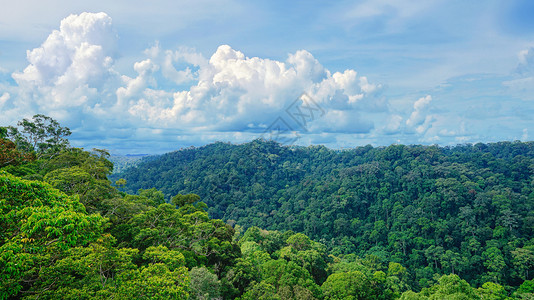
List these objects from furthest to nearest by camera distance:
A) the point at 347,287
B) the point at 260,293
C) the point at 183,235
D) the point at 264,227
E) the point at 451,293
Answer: the point at 264,227, the point at 347,287, the point at 451,293, the point at 183,235, the point at 260,293

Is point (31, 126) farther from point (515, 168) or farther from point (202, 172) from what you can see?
point (515, 168)

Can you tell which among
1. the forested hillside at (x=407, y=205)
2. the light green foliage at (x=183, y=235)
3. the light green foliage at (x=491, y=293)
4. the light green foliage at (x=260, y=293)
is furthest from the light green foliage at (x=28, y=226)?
the forested hillside at (x=407, y=205)

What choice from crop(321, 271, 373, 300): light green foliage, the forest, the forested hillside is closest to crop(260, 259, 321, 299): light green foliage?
the forest

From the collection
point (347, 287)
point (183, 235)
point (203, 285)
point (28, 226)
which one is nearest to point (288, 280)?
point (347, 287)

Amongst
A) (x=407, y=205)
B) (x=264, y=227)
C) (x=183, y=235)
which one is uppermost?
(x=183, y=235)

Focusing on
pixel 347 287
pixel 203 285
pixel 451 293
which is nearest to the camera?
pixel 203 285

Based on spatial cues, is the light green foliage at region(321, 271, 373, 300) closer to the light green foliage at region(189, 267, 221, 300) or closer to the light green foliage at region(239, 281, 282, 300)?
the light green foliage at region(239, 281, 282, 300)

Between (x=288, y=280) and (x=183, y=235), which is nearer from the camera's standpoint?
(x=183, y=235)

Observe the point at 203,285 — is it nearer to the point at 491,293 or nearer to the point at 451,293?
the point at 451,293

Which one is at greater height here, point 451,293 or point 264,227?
point 451,293

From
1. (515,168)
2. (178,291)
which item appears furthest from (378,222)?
(178,291)
